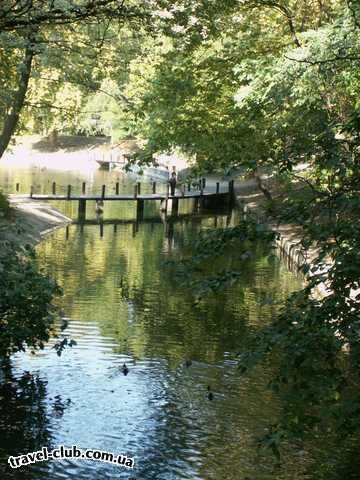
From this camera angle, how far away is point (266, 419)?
13.8 metres

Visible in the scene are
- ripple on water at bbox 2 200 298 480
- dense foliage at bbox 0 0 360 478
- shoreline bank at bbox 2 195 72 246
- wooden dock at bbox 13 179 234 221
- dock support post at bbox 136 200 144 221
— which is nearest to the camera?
dense foliage at bbox 0 0 360 478

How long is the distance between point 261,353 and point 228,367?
32.8 feet

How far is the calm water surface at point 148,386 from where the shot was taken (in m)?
12.0

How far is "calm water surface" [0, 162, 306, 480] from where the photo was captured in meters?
12.0

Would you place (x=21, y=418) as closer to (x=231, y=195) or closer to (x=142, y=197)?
(x=142, y=197)

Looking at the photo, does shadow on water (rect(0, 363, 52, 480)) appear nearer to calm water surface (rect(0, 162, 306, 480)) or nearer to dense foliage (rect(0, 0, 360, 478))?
calm water surface (rect(0, 162, 306, 480))

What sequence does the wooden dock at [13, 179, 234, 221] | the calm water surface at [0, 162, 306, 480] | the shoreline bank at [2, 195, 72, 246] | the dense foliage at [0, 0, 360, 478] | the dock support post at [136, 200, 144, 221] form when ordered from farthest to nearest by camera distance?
the dock support post at [136, 200, 144, 221]
the wooden dock at [13, 179, 234, 221]
the shoreline bank at [2, 195, 72, 246]
the calm water surface at [0, 162, 306, 480]
the dense foliage at [0, 0, 360, 478]

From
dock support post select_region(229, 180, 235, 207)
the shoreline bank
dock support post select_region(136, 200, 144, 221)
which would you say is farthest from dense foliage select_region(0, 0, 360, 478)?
dock support post select_region(229, 180, 235, 207)

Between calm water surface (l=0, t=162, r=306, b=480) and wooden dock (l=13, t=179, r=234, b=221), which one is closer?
calm water surface (l=0, t=162, r=306, b=480)

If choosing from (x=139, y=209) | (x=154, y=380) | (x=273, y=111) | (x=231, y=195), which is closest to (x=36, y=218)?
(x=139, y=209)

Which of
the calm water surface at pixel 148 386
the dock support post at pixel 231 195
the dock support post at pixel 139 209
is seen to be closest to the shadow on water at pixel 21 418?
the calm water surface at pixel 148 386

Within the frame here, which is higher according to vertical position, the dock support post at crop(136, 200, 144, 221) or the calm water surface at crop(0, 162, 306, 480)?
the dock support post at crop(136, 200, 144, 221)

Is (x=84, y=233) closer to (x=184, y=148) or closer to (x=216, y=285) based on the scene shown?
(x=184, y=148)

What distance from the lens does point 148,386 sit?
50.6 feet
